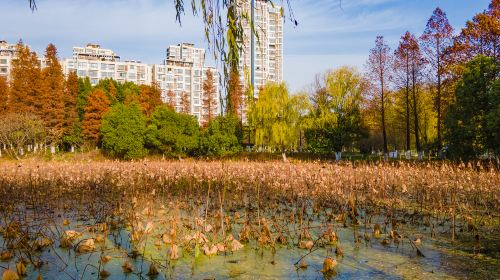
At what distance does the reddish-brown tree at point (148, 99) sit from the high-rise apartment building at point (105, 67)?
154 ft

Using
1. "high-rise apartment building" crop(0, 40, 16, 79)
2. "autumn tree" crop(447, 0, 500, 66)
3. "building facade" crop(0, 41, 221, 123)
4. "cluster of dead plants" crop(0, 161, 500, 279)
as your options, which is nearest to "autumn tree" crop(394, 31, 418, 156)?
"autumn tree" crop(447, 0, 500, 66)

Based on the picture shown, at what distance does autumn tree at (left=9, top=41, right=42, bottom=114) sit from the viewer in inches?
1638

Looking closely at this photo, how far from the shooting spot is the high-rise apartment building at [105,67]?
100 m

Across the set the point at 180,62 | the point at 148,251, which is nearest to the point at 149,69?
the point at 180,62

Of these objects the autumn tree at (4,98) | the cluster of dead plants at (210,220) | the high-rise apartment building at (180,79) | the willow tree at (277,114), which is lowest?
the cluster of dead plants at (210,220)

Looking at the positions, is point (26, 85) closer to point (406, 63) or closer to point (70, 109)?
point (70, 109)

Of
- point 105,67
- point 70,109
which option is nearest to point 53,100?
Answer: point 70,109

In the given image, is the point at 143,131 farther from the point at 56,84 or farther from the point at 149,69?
the point at 149,69

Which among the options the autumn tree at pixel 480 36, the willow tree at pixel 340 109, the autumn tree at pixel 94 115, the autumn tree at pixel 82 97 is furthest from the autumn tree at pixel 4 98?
the autumn tree at pixel 480 36

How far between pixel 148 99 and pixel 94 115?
31.5ft

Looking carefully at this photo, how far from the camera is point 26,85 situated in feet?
140

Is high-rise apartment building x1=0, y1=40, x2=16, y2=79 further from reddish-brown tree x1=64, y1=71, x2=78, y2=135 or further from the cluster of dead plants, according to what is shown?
the cluster of dead plants

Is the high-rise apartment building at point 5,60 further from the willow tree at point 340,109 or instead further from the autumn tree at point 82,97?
the willow tree at point 340,109

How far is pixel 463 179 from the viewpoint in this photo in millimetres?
11531
